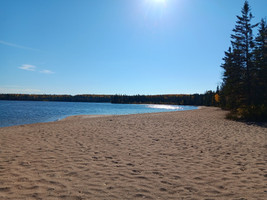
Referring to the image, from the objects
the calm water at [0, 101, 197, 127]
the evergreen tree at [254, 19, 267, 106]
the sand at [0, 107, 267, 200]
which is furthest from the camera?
the calm water at [0, 101, 197, 127]

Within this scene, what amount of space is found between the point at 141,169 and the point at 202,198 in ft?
7.37

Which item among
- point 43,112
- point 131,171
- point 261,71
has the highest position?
point 261,71

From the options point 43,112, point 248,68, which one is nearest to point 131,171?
point 248,68

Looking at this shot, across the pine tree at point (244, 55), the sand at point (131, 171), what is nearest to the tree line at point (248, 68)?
the pine tree at point (244, 55)

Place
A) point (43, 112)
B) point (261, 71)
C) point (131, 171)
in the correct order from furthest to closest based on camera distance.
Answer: point (43, 112) < point (261, 71) < point (131, 171)

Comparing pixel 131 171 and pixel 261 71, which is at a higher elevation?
pixel 261 71

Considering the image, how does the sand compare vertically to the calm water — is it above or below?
above

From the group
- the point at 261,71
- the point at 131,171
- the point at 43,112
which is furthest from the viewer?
the point at 43,112

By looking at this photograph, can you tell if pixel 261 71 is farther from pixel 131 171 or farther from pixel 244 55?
pixel 131 171

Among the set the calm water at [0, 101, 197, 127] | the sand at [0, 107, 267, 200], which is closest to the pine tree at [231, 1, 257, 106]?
the sand at [0, 107, 267, 200]

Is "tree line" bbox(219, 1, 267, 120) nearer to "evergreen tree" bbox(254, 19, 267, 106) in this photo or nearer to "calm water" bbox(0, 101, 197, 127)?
"evergreen tree" bbox(254, 19, 267, 106)

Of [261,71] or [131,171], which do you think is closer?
[131,171]

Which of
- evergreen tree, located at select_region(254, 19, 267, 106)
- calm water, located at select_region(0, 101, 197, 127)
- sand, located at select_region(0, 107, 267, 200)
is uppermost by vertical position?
evergreen tree, located at select_region(254, 19, 267, 106)

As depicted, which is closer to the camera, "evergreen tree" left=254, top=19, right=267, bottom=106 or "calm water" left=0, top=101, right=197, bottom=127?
"evergreen tree" left=254, top=19, right=267, bottom=106
